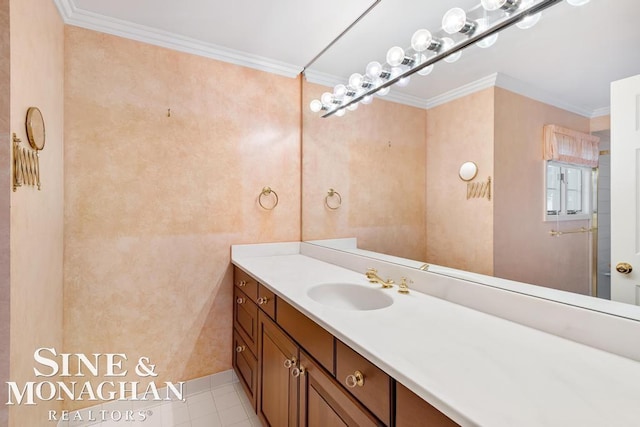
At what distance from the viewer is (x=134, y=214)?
185cm

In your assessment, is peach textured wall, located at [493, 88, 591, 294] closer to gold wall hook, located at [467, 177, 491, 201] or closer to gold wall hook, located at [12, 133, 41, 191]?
gold wall hook, located at [467, 177, 491, 201]

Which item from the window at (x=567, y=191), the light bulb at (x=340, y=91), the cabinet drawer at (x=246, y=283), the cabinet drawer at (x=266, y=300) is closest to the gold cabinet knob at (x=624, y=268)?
the window at (x=567, y=191)

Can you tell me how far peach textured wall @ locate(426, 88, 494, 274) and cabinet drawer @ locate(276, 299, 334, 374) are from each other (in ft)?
2.05

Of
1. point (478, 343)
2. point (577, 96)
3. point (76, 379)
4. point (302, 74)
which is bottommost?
point (76, 379)

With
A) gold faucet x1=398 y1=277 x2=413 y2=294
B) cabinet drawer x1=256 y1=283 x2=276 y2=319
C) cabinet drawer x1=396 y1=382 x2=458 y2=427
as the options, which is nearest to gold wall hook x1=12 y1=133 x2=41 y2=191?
cabinet drawer x1=256 y1=283 x2=276 y2=319

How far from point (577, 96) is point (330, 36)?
61.4 inches

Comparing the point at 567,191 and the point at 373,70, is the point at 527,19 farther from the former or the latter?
the point at 373,70

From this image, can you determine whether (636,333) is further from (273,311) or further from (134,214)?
(134,214)

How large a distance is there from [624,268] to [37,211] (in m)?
2.12

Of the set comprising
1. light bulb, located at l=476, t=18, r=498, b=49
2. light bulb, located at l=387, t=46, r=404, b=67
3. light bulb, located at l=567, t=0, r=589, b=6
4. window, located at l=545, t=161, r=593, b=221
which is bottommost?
window, located at l=545, t=161, r=593, b=221

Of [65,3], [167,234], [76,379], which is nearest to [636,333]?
[167,234]

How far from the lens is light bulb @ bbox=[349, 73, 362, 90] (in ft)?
5.97

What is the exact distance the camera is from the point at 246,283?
1.89 meters

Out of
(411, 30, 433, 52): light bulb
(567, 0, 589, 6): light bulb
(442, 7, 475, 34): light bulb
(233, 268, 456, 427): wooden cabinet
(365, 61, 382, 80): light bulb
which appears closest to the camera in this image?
(233, 268, 456, 427): wooden cabinet
